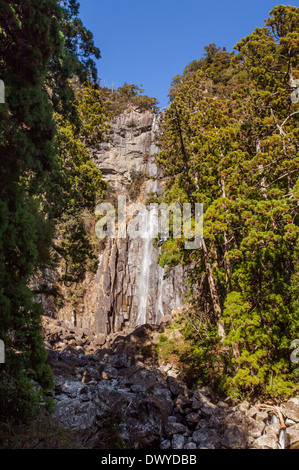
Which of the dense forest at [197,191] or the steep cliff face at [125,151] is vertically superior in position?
the steep cliff face at [125,151]

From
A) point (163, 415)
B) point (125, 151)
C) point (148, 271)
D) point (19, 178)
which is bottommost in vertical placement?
point (163, 415)

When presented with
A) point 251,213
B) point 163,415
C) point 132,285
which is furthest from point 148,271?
point 163,415

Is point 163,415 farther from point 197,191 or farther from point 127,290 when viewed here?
point 127,290

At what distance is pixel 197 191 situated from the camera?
1162 cm

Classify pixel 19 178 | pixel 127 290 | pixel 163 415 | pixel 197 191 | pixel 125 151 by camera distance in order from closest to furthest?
pixel 19 178
pixel 163 415
pixel 197 191
pixel 127 290
pixel 125 151

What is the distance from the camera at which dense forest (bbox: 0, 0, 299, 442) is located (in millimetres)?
5059

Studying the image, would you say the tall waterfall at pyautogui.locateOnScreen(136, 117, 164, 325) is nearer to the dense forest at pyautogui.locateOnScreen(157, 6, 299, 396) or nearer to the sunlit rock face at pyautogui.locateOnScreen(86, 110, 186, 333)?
the sunlit rock face at pyautogui.locateOnScreen(86, 110, 186, 333)

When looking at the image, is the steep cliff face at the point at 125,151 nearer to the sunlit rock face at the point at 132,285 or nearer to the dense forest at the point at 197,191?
the sunlit rock face at the point at 132,285

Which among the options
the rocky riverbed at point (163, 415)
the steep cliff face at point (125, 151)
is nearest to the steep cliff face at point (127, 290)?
the steep cliff face at point (125, 151)

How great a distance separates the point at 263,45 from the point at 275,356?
8.91 metres

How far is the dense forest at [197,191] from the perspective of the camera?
506 centimetres

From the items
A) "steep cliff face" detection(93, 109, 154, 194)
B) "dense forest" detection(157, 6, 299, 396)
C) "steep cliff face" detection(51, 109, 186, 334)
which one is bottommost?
"steep cliff face" detection(51, 109, 186, 334)

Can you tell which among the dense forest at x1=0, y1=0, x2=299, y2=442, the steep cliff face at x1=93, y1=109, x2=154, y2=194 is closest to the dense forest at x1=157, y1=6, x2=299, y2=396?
the dense forest at x1=0, y1=0, x2=299, y2=442
